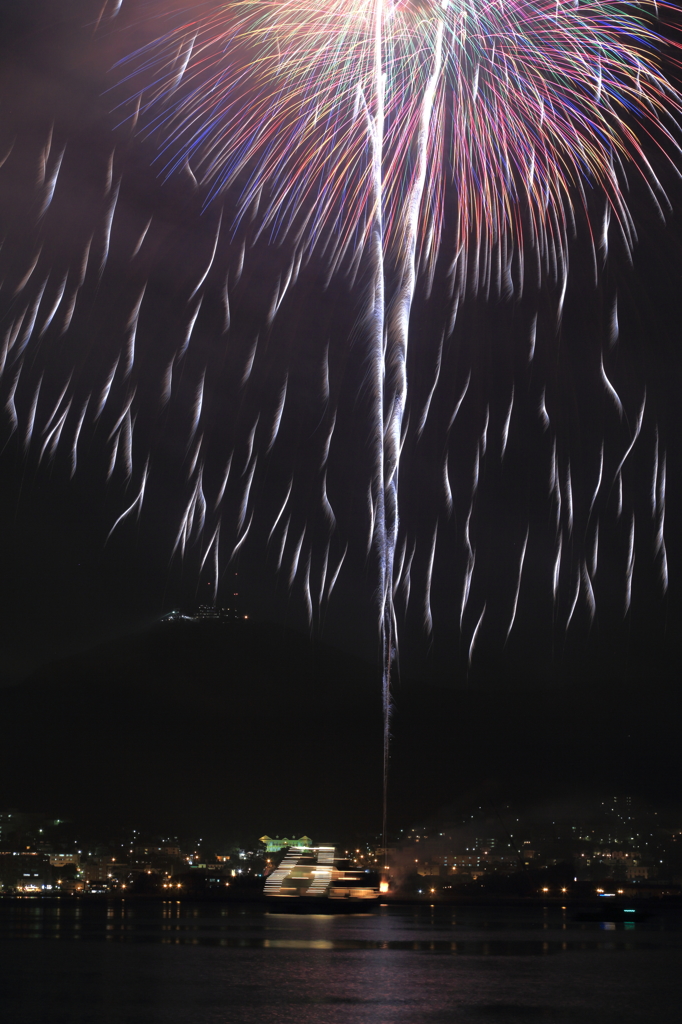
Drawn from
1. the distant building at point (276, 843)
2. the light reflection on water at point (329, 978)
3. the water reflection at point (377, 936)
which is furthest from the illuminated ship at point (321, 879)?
the distant building at point (276, 843)

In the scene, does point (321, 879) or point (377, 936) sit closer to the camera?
point (377, 936)

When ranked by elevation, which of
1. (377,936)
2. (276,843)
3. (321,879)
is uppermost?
(377,936)

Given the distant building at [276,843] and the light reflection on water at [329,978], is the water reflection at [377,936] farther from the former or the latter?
the distant building at [276,843]

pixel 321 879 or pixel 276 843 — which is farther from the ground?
pixel 321 879

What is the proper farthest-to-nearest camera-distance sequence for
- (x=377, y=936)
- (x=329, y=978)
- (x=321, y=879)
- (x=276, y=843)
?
(x=276, y=843)
(x=321, y=879)
(x=377, y=936)
(x=329, y=978)

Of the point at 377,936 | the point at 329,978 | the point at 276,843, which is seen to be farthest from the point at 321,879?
the point at 329,978

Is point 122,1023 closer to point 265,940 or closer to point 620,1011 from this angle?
point 620,1011

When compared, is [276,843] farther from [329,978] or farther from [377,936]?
[329,978]

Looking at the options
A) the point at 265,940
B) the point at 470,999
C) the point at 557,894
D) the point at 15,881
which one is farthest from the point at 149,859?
the point at 470,999
